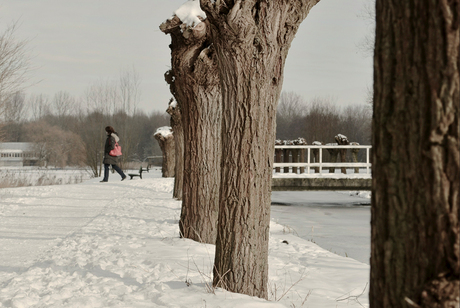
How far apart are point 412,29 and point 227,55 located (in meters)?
2.16

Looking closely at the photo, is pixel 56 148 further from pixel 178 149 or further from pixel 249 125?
pixel 249 125

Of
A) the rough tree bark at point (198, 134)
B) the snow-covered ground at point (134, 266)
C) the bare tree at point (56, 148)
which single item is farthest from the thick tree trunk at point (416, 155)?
the bare tree at point (56, 148)

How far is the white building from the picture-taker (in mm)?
46344

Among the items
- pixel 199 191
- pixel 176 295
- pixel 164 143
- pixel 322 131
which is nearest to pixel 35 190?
pixel 164 143

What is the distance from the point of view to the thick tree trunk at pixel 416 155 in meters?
1.51

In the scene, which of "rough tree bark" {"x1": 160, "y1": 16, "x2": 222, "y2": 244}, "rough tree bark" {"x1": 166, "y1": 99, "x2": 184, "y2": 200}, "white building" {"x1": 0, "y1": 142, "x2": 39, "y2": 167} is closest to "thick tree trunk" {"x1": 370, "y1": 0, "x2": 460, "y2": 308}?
"rough tree bark" {"x1": 160, "y1": 16, "x2": 222, "y2": 244}

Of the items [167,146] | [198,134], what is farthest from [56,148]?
[198,134]

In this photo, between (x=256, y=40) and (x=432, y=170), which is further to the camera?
(x=256, y=40)

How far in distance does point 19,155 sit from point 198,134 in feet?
192

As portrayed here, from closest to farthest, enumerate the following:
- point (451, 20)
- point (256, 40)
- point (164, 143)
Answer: point (451, 20)
point (256, 40)
point (164, 143)

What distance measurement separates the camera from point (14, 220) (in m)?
8.07

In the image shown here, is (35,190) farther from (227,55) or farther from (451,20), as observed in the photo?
(451,20)

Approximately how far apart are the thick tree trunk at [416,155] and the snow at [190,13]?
4.05m

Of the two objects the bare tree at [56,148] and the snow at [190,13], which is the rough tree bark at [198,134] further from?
the bare tree at [56,148]
